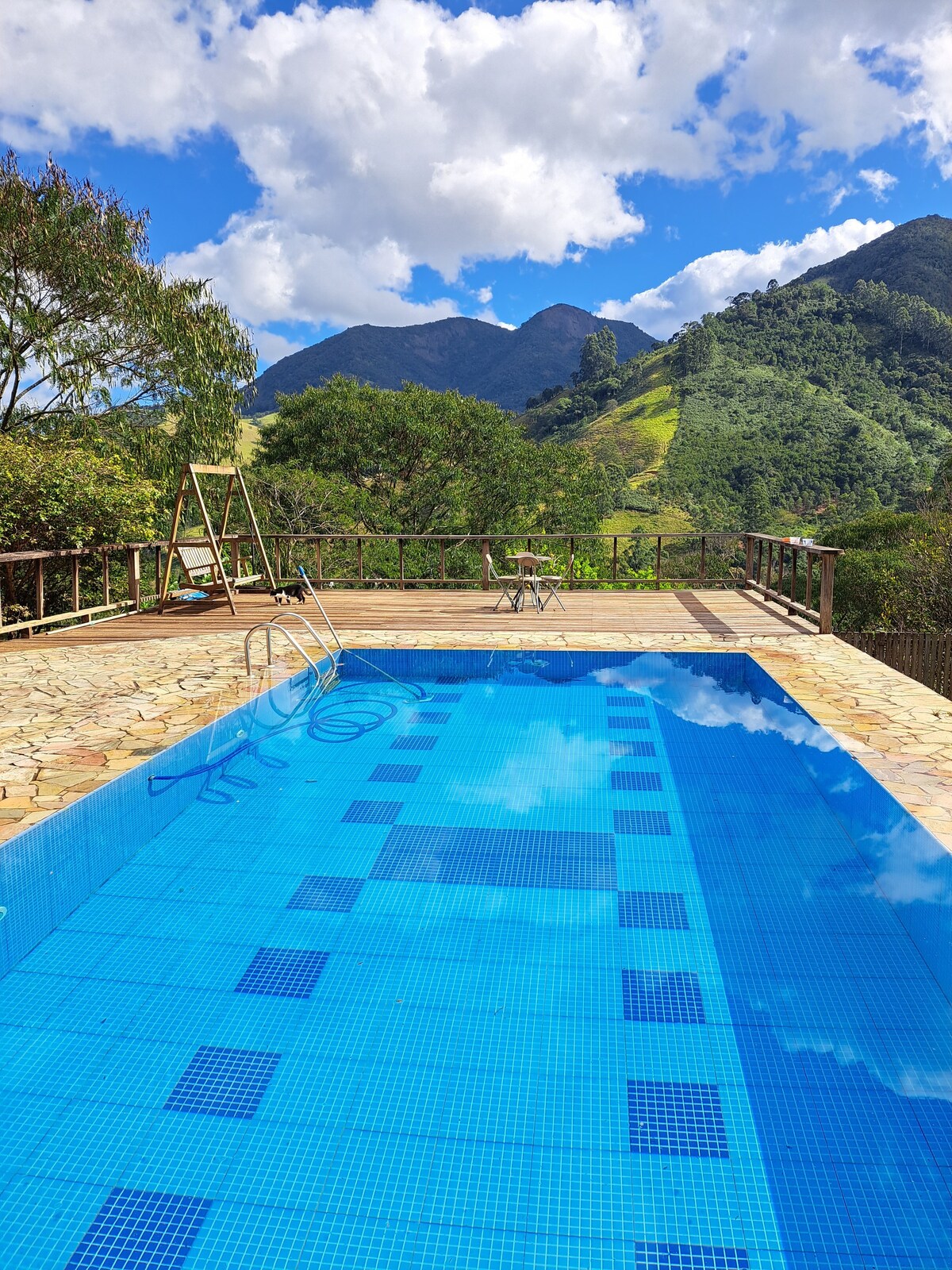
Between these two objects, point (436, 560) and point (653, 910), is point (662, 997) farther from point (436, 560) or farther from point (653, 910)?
point (436, 560)

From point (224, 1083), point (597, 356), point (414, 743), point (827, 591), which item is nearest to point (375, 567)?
point (827, 591)

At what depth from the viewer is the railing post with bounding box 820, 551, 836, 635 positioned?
6906mm

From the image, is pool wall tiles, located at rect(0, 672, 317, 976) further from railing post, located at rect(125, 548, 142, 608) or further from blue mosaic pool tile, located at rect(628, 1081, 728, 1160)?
railing post, located at rect(125, 548, 142, 608)

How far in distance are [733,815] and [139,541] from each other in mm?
6862

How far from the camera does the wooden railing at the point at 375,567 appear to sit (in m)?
7.59

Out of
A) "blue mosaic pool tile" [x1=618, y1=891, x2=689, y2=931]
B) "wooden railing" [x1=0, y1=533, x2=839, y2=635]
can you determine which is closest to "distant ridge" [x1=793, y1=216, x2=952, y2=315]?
"wooden railing" [x1=0, y1=533, x2=839, y2=635]

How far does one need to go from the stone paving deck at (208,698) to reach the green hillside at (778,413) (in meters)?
31.5

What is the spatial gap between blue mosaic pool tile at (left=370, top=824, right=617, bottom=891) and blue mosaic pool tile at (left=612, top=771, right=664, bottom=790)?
58cm

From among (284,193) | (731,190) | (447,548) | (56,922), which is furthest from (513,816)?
(731,190)

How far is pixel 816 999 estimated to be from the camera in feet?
8.27

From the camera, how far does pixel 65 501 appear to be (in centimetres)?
779

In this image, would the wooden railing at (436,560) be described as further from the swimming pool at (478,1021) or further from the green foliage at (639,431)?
the green foliage at (639,431)

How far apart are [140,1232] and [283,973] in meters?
0.95

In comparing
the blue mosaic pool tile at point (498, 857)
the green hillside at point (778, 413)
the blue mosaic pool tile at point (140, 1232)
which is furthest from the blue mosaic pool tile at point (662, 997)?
the green hillside at point (778, 413)
